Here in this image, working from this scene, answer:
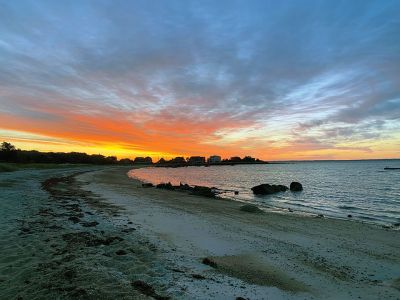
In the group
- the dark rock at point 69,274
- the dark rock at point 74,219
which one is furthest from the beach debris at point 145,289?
the dark rock at point 74,219

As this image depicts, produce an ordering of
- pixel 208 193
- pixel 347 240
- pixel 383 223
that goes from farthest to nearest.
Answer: pixel 208 193, pixel 383 223, pixel 347 240

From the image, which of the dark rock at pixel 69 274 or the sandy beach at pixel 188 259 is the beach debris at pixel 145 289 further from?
the dark rock at pixel 69 274

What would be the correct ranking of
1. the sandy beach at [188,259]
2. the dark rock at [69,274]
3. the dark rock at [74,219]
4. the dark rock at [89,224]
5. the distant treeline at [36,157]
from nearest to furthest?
the sandy beach at [188,259]
the dark rock at [69,274]
the dark rock at [89,224]
the dark rock at [74,219]
the distant treeline at [36,157]

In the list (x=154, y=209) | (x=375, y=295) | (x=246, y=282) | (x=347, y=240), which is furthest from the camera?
(x=154, y=209)

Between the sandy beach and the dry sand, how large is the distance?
3 cm

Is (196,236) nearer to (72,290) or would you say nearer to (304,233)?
(304,233)

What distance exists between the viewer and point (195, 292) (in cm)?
595

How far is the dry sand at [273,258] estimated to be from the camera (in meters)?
6.28

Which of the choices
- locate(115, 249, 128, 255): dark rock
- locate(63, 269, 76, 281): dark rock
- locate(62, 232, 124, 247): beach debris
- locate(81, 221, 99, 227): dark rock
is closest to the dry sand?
locate(115, 249, 128, 255): dark rock

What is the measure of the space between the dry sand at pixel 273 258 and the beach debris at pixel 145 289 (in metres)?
0.29

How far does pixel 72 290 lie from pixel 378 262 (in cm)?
824

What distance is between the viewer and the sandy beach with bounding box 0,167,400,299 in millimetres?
6055

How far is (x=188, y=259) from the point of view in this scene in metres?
8.10

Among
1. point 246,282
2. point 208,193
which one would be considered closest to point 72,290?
point 246,282
